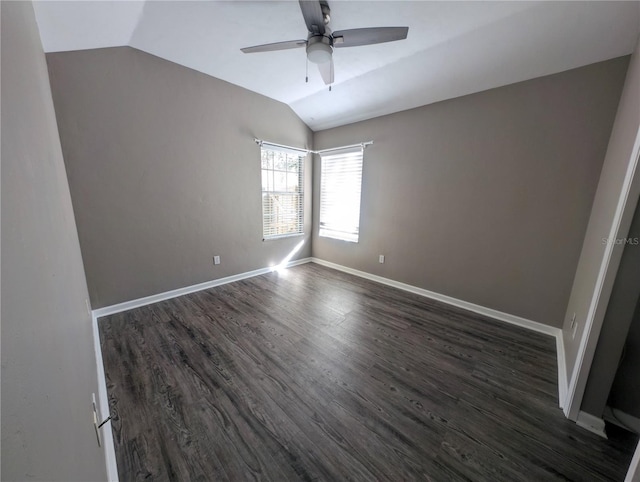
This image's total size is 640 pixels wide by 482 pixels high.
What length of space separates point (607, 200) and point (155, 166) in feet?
13.4

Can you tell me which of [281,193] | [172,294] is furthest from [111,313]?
[281,193]

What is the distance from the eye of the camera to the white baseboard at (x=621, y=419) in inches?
55.9

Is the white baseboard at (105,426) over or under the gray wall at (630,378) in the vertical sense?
under

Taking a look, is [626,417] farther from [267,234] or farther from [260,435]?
[267,234]

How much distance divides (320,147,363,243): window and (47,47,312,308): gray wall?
1.10 m

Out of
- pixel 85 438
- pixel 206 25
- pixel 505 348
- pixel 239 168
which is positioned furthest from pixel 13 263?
pixel 239 168

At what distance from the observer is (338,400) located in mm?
1599

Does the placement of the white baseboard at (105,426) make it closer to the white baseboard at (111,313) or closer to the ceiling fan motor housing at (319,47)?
the white baseboard at (111,313)

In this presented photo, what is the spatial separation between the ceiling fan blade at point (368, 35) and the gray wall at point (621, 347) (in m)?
1.76

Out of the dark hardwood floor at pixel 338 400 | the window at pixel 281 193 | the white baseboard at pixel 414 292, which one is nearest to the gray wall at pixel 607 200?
the white baseboard at pixel 414 292

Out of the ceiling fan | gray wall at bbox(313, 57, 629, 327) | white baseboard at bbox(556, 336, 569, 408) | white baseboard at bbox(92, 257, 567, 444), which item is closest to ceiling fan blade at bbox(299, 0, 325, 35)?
the ceiling fan

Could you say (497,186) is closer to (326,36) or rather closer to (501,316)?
(501,316)

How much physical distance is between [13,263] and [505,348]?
9.84ft

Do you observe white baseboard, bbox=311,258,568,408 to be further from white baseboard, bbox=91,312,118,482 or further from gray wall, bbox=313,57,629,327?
white baseboard, bbox=91,312,118,482
